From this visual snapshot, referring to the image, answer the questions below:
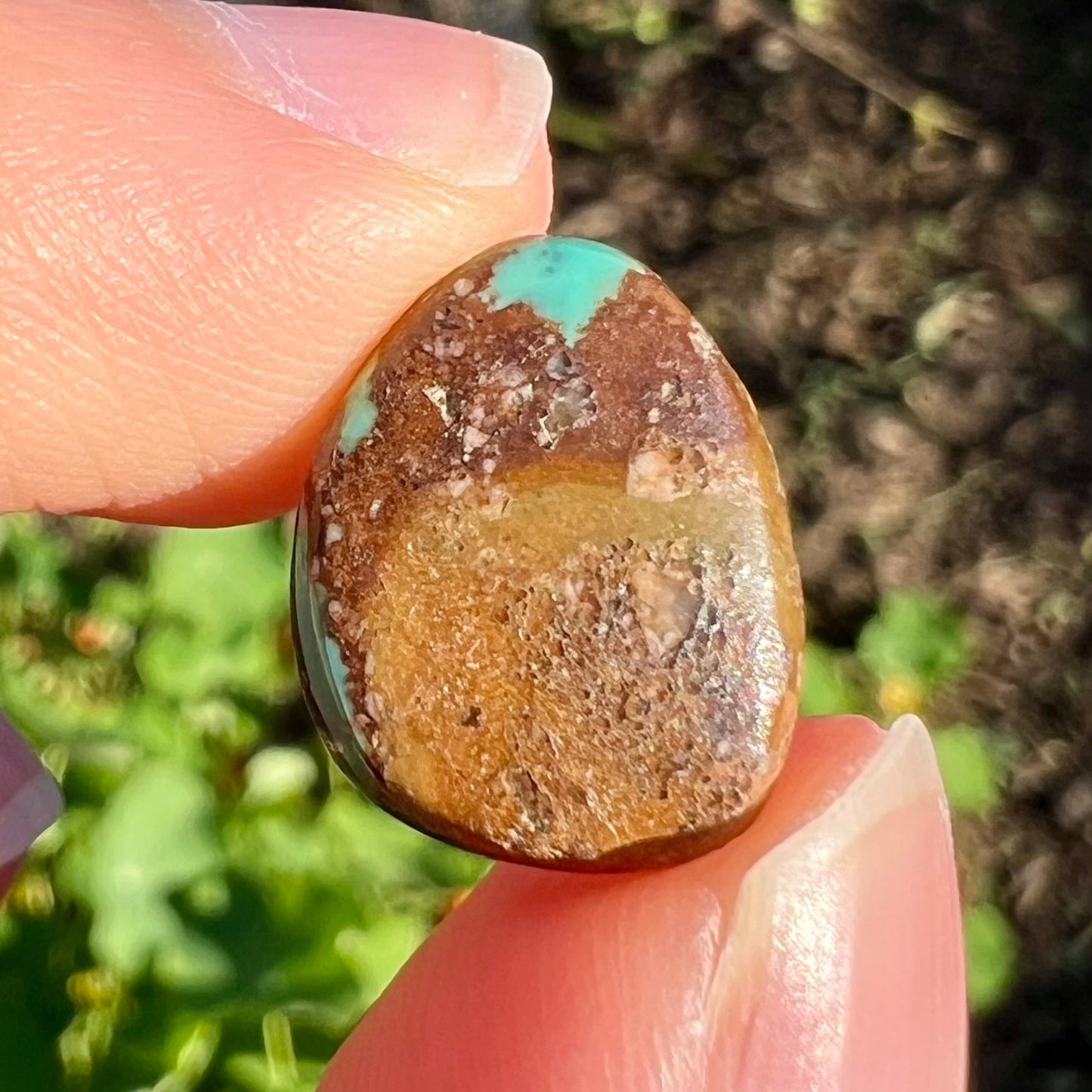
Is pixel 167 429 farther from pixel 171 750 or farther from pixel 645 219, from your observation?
pixel 645 219

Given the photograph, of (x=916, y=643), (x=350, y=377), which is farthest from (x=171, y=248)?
(x=916, y=643)

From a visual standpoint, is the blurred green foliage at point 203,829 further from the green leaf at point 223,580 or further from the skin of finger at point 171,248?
the skin of finger at point 171,248

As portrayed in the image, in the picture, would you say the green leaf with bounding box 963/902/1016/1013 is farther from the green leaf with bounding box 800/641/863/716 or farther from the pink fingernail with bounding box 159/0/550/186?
the pink fingernail with bounding box 159/0/550/186

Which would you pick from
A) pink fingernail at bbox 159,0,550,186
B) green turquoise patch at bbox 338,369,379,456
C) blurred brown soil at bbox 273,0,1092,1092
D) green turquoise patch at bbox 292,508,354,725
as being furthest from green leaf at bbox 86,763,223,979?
blurred brown soil at bbox 273,0,1092,1092

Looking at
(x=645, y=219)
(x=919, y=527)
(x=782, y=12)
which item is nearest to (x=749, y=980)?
(x=919, y=527)

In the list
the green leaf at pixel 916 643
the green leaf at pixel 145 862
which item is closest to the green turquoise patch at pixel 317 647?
the green leaf at pixel 145 862
